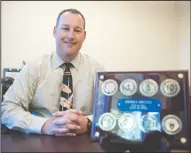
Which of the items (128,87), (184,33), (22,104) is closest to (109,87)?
(128,87)

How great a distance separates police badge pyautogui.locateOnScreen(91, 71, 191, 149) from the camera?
1.38 feet

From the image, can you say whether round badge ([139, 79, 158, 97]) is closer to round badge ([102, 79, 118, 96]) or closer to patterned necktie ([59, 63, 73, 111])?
round badge ([102, 79, 118, 96])

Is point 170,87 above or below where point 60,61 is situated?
below

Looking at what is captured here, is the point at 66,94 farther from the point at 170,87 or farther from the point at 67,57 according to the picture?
the point at 170,87

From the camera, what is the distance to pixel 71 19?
2.25 ft

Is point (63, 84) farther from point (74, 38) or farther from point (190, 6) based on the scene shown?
point (190, 6)

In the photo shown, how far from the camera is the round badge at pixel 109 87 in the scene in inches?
18.1

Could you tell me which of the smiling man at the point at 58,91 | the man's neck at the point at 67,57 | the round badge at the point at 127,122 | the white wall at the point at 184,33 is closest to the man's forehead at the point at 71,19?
the smiling man at the point at 58,91

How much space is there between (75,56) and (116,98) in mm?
417

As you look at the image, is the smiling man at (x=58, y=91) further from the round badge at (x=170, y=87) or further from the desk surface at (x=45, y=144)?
the round badge at (x=170, y=87)

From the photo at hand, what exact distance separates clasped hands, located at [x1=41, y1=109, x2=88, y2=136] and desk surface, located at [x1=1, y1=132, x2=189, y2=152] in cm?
2

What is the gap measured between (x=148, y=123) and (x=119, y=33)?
54.1 inches

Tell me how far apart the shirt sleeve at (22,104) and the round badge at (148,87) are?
1.11 ft

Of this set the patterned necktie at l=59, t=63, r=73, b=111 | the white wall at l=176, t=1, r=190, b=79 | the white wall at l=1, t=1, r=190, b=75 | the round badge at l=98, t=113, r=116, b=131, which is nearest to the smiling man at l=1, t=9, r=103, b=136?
the patterned necktie at l=59, t=63, r=73, b=111
